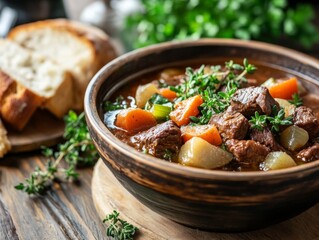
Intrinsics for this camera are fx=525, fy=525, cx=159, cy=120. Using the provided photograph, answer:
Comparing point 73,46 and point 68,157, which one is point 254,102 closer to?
point 68,157

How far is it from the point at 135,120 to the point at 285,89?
1.00m

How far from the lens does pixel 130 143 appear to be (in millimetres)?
2787

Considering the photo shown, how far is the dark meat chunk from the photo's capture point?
268 cm

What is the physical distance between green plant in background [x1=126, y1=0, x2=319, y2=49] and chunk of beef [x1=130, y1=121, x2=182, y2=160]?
2.41 m

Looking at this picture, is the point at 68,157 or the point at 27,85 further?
the point at 27,85

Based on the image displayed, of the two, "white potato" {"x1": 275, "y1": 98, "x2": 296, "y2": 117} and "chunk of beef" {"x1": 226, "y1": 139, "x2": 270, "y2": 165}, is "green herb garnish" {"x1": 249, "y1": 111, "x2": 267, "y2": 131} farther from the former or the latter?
"white potato" {"x1": 275, "y1": 98, "x2": 296, "y2": 117}

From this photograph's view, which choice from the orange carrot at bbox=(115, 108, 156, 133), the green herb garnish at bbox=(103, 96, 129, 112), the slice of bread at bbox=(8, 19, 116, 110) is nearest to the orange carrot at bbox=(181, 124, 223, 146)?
the orange carrot at bbox=(115, 108, 156, 133)

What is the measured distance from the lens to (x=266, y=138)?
2682 millimetres

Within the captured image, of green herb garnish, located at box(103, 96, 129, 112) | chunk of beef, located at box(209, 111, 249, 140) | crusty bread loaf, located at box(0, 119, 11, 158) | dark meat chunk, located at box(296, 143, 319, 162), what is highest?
chunk of beef, located at box(209, 111, 249, 140)

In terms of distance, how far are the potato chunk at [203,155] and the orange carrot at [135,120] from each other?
35 cm

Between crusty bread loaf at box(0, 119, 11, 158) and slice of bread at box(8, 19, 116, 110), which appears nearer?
crusty bread loaf at box(0, 119, 11, 158)

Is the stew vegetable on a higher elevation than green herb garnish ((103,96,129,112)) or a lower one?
higher

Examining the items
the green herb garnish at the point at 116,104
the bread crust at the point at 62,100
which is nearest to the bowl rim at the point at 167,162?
the green herb garnish at the point at 116,104

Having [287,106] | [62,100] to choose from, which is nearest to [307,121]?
[287,106]
